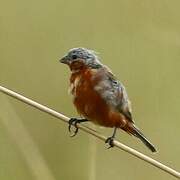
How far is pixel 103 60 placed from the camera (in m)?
2.01

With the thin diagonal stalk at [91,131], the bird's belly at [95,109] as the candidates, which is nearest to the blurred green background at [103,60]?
the bird's belly at [95,109]

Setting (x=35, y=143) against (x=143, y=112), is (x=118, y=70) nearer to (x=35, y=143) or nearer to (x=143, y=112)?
(x=143, y=112)

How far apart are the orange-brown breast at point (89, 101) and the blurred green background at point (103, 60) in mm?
128

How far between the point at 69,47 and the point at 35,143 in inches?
11.1

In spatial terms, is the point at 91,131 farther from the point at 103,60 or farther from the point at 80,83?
the point at 103,60

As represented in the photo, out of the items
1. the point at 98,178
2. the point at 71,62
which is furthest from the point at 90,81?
the point at 98,178

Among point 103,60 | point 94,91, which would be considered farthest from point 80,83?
point 103,60

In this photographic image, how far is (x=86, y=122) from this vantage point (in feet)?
6.21

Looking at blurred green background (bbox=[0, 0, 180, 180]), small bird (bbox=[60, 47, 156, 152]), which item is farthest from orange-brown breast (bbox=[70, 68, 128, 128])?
blurred green background (bbox=[0, 0, 180, 180])

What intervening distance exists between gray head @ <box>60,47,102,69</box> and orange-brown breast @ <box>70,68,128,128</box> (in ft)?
0.05

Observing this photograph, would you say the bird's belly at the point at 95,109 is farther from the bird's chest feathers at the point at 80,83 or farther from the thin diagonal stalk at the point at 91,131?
the thin diagonal stalk at the point at 91,131

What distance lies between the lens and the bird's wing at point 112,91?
177 centimetres

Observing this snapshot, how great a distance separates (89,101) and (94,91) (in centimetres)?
3

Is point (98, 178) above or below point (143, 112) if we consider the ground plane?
below
